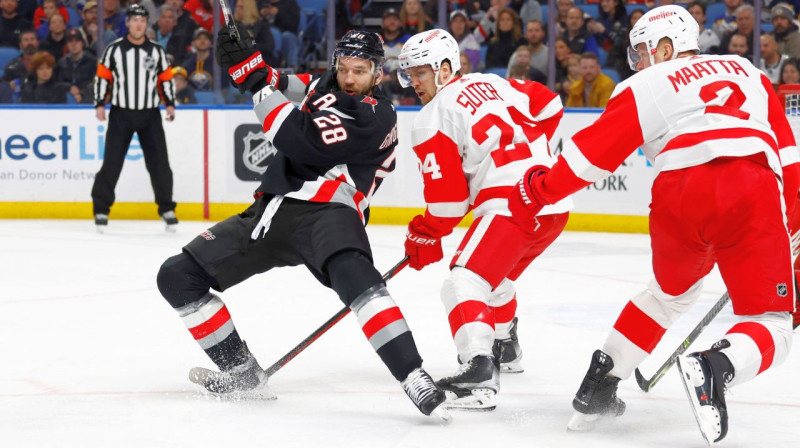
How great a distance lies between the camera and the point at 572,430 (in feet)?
9.35

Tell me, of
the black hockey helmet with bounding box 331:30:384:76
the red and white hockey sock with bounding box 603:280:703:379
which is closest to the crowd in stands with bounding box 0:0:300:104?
the black hockey helmet with bounding box 331:30:384:76

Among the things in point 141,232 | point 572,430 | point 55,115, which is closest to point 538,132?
point 572,430

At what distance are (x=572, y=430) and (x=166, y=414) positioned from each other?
3.45ft

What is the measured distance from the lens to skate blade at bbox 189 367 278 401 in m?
3.15

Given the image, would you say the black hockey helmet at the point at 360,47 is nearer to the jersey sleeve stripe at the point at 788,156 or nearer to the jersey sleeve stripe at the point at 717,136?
the jersey sleeve stripe at the point at 717,136

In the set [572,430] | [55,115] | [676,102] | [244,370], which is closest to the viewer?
[676,102]

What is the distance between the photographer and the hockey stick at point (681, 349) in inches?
124

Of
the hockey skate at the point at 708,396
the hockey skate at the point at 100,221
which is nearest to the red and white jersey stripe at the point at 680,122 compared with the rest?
the hockey skate at the point at 708,396

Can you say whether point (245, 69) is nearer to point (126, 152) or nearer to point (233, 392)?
point (233, 392)

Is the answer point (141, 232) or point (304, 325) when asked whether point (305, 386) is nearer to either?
point (304, 325)

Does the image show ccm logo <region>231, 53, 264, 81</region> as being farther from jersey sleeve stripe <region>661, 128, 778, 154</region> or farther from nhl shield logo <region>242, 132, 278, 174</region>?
nhl shield logo <region>242, 132, 278, 174</region>

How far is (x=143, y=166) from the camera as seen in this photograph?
25.5 ft

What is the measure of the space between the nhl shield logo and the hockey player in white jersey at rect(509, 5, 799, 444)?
4.99 m

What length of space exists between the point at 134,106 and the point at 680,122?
5.14m
